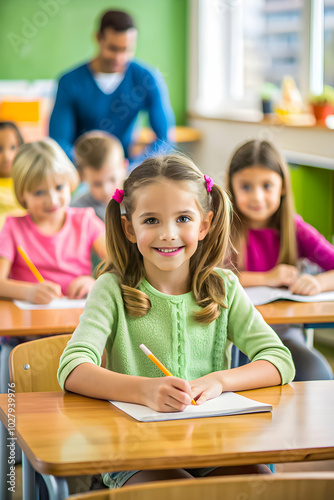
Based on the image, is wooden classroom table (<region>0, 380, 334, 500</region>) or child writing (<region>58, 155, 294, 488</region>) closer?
wooden classroom table (<region>0, 380, 334, 500</region>)

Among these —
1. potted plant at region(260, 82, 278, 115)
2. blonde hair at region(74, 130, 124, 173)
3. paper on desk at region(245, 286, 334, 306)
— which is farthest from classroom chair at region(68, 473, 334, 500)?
potted plant at region(260, 82, 278, 115)

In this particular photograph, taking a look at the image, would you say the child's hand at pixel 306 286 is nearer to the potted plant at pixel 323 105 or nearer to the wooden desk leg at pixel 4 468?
the wooden desk leg at pixel 4 468

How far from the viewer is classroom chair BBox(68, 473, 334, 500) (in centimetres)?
85

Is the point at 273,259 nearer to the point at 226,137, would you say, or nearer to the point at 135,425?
the point at 135,425

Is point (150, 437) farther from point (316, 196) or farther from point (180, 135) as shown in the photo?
point (180, 135)

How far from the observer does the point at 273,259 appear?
246 cm

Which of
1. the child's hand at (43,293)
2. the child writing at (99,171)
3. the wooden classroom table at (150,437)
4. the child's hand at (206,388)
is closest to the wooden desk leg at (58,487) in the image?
A: the wooden classroom table at (150,437)

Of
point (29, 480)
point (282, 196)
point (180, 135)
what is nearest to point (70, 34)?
point (180, 135)

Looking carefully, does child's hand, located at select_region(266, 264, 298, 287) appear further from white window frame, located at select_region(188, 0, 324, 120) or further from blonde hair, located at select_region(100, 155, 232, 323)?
white window frame, located at select_region(188, 0, 324, 120)

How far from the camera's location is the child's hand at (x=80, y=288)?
2.23 m

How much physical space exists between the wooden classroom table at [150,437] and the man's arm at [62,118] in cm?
262

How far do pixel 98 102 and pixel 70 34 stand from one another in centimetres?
181

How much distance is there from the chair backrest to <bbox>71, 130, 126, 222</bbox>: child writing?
4.69 feet

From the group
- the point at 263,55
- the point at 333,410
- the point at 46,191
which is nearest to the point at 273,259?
the point at 46,191
